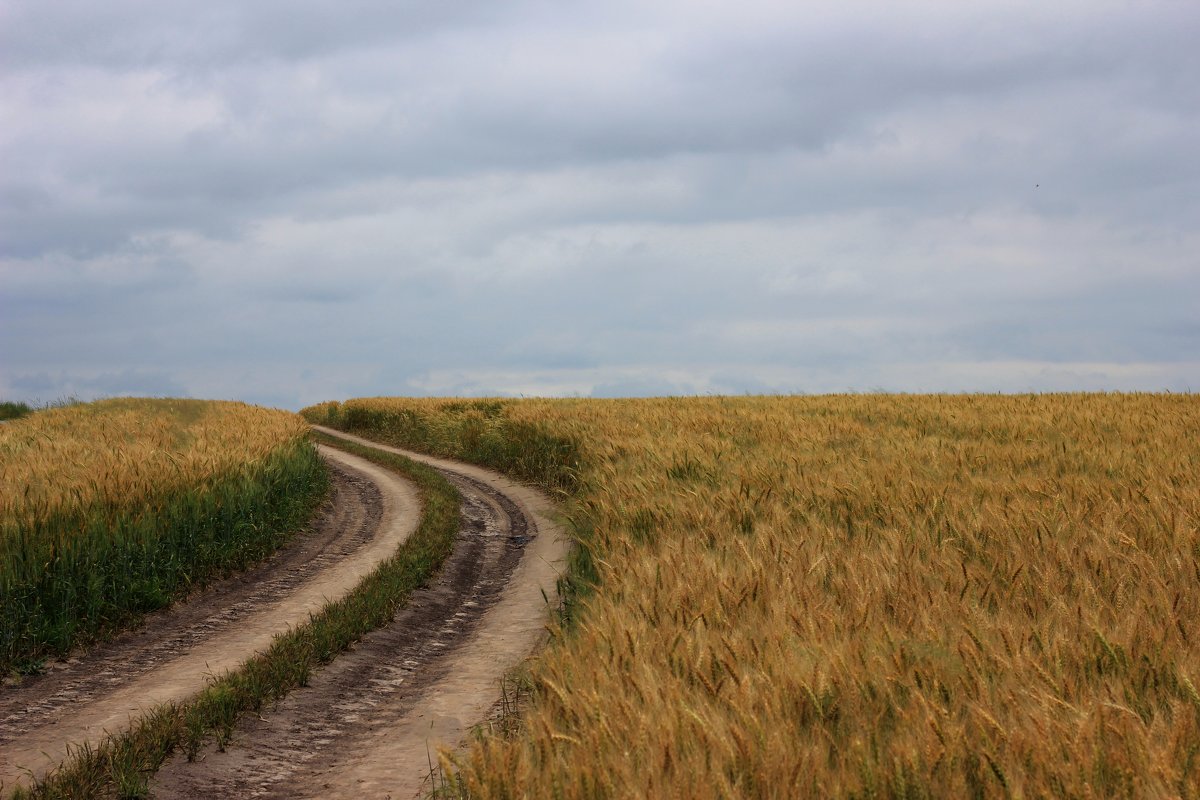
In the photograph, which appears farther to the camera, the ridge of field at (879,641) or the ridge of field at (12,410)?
the ridge of field at (12,410)

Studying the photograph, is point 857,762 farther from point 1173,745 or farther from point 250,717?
point 250,717

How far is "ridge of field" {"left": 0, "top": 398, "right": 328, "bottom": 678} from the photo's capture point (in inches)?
367

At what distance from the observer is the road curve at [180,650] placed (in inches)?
274

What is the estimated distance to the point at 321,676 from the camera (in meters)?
7.90

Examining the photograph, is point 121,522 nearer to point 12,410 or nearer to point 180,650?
point 180,650

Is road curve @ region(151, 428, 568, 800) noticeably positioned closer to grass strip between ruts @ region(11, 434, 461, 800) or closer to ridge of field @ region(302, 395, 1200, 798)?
grass strip between ruts @ region(11, 434, 461, 800)

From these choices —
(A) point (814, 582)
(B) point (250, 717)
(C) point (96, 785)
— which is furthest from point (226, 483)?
(A) point (814, 582)

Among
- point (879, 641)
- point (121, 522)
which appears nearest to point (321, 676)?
point (121, 522)

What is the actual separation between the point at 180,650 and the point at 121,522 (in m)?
2.36

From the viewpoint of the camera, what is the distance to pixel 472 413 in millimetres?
28062

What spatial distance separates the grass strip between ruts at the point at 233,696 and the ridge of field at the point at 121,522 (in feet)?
7.52

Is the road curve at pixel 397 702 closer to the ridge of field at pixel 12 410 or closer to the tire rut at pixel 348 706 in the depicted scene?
the tire rut at pixel 348 706

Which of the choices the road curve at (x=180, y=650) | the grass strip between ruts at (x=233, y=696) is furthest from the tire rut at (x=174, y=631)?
the grass strip between ruts at (x=233, y=696)

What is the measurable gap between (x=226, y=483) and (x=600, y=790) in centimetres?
1111
